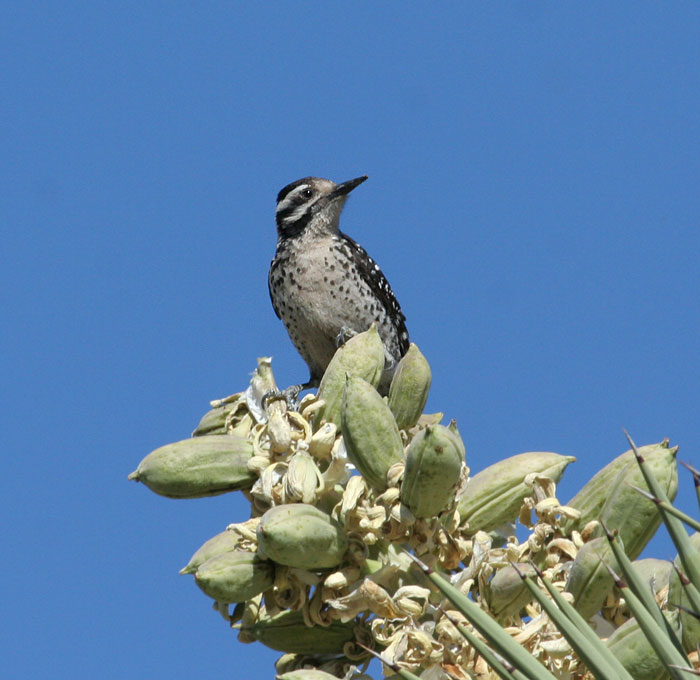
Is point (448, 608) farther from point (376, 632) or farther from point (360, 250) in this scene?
point (360, 250)

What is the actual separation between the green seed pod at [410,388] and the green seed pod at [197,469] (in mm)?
472

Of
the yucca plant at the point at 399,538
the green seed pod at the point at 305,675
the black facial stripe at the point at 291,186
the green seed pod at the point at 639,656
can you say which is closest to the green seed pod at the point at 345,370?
the yucca plant at the point at 399,538

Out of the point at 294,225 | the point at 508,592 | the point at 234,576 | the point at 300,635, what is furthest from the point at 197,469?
the point at 294,225

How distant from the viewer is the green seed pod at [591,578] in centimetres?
269

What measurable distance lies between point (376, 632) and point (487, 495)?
0.49m

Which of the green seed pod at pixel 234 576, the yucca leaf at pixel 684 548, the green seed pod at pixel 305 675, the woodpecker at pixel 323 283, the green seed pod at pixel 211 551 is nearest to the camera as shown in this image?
the yucca leaf at pixel 684 548

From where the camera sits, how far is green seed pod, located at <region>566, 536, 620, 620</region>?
106 inches

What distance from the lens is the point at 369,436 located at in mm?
3061

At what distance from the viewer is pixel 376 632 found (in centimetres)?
288

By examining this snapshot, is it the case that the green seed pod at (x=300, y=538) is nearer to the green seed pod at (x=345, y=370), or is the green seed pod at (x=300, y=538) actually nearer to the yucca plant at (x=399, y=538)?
the yucca plant at (x=399, y=538)

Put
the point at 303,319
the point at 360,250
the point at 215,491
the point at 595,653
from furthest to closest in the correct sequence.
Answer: the point at 360,250 → the point at 303,319 → the point at 215,491 → the point at 595,653

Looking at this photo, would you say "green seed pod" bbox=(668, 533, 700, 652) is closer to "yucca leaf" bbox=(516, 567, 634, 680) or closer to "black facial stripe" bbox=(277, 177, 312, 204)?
"yucca leaf" bbox=(516, 567, 634, 680)

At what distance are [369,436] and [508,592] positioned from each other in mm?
543

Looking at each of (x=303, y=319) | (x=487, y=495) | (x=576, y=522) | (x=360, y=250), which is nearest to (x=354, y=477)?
(x=487, y=495)
